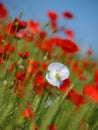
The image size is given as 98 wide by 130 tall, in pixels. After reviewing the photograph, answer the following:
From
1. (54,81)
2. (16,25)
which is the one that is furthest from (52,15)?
(54,81)

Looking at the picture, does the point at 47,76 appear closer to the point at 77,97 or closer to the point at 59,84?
the point at 59,84

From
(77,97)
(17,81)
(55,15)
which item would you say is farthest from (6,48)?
(55,15)

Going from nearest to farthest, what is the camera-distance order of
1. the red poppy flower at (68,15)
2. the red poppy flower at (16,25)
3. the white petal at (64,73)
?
the white petal at (64,73) < the red poppy flower at (16,25) < the red poppy flower at (68,15)

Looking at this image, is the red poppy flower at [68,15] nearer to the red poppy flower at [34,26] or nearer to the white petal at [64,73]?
the red poppy flower at [34,26]

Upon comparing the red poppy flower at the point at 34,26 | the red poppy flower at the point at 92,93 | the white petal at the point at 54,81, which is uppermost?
the red poppy flower at the point at 34,26

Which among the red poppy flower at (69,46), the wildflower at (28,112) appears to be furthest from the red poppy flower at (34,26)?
the wildflower at (28,112)

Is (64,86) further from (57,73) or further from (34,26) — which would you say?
(34,26)

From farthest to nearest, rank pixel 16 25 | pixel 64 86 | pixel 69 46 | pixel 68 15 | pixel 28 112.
Answer: pixel 68 15 < pixel 69 46 < pixel 16 25 < pixel 64 86 < pixel 28 112

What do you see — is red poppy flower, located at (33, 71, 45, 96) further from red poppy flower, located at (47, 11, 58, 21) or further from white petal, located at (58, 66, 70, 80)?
red poppy flower, located at (47, 11, 58, 21)

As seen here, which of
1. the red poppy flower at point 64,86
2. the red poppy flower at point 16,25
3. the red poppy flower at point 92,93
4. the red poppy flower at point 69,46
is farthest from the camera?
the red poppy flower at point 69,46

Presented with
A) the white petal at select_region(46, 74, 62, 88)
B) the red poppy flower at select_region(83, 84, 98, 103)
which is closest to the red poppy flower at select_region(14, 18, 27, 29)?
the white petal at select_region(46, 74, 62, 88)

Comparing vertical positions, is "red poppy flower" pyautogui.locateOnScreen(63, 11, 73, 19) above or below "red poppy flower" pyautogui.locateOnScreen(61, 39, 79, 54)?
above
